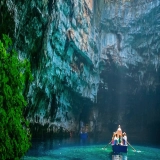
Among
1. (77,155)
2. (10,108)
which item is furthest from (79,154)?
(10,108)

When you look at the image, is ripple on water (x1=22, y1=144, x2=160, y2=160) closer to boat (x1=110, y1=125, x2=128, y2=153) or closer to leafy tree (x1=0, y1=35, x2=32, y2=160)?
boat (x1=110, y1=125, x2=128, y2=153)

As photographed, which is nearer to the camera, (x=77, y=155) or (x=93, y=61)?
(x=77, y=155)

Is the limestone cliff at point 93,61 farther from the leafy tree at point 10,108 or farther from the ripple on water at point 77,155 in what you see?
the leafy tree at point 10,108

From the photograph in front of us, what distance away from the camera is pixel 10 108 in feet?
24.2

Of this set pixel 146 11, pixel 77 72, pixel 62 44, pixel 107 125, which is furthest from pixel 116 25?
pixel 107 125

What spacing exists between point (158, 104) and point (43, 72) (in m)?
21.2

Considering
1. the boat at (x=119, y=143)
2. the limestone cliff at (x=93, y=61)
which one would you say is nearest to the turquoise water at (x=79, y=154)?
the boat at (x=119, y=143)

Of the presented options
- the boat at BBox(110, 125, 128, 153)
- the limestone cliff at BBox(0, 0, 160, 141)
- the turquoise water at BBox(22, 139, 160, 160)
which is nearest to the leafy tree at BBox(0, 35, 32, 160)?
the turquoise water at BBox(22, 139, 160, 160)

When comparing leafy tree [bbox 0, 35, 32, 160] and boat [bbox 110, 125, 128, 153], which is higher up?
leafy tree [bbox 0, 35, 32, 160]

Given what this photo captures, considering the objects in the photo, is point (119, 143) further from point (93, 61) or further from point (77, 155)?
point (93, 61)

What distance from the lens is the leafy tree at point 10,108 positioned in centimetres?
707

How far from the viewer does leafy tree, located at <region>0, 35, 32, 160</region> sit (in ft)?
23.2

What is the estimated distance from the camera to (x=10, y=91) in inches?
290

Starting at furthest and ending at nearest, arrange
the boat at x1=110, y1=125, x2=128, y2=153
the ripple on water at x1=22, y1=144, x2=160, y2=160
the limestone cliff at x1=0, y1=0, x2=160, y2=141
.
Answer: the limestone cliff at x1=0, y1=0, x2=160, y2=141
the boat at x1=110, y1=125, x2=128, y2=153
the ripple on water at x1=22, y1=144, x2=160, y2=160
